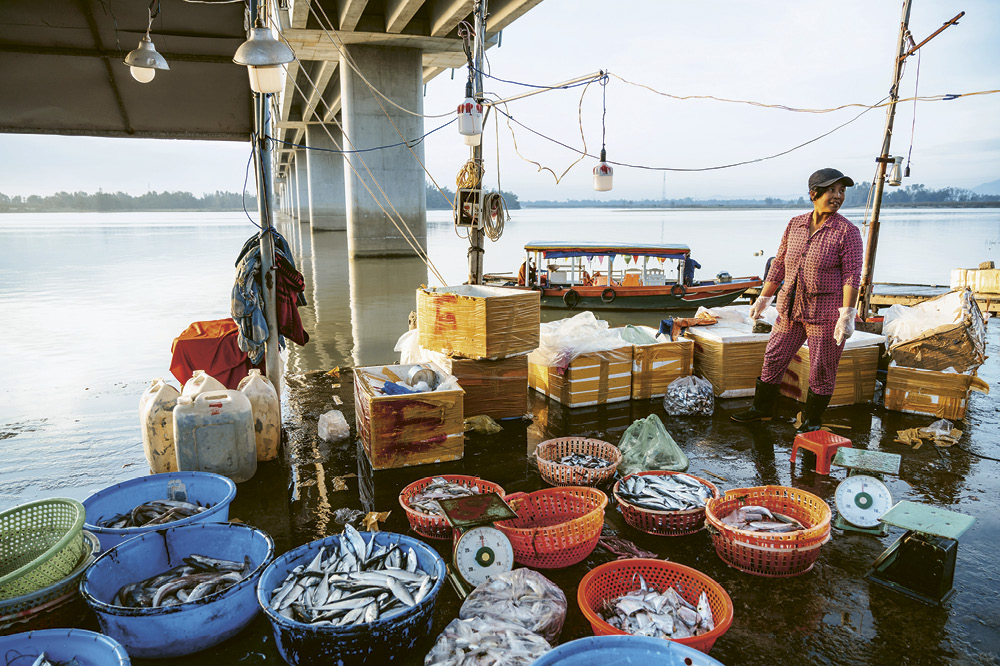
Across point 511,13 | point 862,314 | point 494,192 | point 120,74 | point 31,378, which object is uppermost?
point 511,13

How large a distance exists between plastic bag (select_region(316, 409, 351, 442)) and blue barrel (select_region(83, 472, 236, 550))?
153 centimetres

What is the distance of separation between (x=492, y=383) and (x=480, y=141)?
311cm

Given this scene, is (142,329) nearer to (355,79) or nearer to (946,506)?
(946,506)

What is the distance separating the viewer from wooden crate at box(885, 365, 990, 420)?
17.4 feet

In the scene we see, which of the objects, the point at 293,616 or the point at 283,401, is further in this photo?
the point at 283,401

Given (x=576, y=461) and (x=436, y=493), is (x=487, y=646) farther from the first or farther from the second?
(x=576, y=461)

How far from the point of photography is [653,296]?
49.0ft

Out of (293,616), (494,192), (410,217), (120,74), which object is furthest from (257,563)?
(410,217)

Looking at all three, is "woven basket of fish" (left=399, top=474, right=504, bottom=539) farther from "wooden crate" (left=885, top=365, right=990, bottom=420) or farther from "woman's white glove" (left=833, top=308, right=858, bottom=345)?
"wooden crate" (left=885, top=365, right=990, bottom=420)

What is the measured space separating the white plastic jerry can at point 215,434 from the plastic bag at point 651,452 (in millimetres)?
2833

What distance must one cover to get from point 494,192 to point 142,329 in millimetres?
8301

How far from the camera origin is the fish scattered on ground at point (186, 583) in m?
2.55

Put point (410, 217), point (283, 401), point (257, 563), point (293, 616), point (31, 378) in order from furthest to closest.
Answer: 1. point (410, 217)
2. point (31, 378)
3. point (283, 401)
4. point (257, 563)
5. point (293, 616)

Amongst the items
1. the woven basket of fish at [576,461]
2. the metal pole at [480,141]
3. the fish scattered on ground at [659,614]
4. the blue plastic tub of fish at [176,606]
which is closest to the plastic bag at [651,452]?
the woven basket of fish at [576,461]
